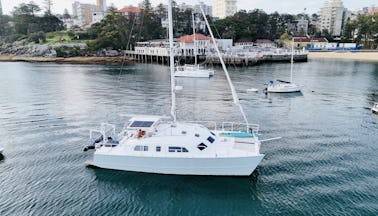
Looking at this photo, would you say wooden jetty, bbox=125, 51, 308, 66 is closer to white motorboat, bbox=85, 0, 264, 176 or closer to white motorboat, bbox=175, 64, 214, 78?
white motorboat, bbox=175, 64, 214, 78

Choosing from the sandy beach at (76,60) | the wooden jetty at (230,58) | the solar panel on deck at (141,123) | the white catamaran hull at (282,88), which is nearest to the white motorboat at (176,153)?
the solar panel on deck at (141,123)

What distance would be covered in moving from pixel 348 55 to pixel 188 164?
120 metres

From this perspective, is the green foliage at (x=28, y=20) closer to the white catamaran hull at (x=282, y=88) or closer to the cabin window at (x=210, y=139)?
the white catamaran hull at (x=282, y=88)

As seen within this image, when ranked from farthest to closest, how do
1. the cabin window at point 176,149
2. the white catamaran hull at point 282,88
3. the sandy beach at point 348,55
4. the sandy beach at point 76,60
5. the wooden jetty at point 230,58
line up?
1. the sandy beach at point 348,55
2. the sandy beach at point 76,60
3. the wooden jetty at point 230,58
4. the white catamaran hull at point 282,88
5. the cabin window at point 176,149

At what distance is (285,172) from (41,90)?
44235 millimetres

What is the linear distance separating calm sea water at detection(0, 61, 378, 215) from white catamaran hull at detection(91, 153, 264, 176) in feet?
1.53

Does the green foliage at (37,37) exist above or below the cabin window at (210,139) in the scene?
above

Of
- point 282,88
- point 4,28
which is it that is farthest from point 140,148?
point 4,28

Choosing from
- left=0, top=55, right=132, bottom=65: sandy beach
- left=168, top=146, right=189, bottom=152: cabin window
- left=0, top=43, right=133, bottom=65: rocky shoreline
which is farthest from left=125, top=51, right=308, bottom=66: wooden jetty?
left=168, top=146, right=189, bottom=152: cabin window

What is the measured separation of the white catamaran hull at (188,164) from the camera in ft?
61.2

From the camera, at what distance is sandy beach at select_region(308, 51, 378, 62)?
110062mm

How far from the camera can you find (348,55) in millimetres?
116438

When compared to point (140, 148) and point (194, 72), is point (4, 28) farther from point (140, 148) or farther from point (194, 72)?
point (140, 148)

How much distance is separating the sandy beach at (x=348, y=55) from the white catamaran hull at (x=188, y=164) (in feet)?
368
